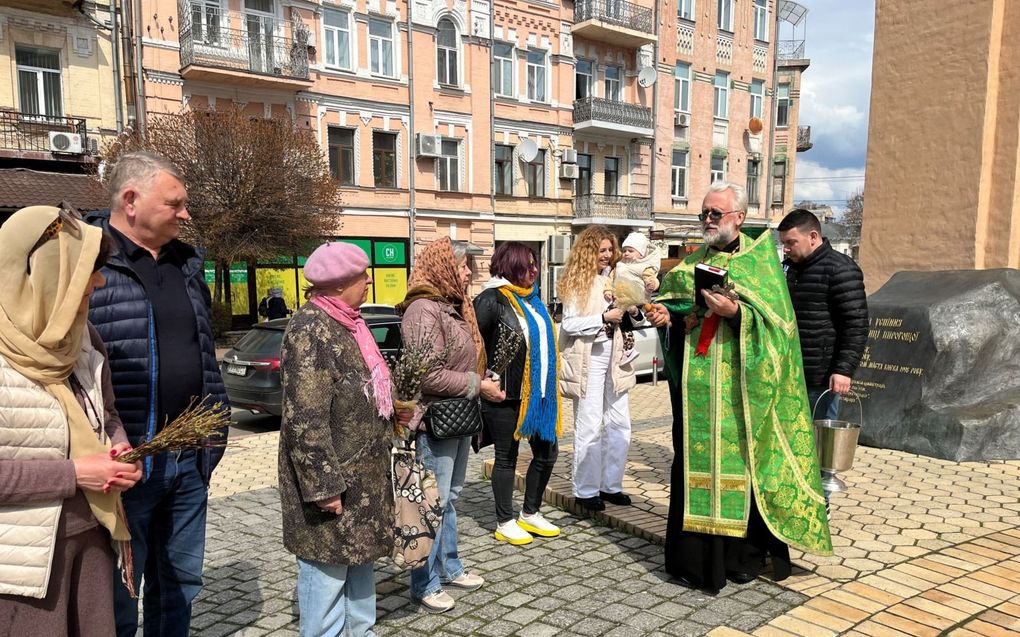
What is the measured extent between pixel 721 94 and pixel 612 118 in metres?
7.04

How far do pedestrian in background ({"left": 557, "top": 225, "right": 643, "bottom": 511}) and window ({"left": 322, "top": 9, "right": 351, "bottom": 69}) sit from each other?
63.6 feet

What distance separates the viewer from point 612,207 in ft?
92.3

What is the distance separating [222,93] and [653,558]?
20.1 m

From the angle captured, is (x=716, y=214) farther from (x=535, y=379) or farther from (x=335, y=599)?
(x=335, y=599)

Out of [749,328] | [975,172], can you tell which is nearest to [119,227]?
[749,328]

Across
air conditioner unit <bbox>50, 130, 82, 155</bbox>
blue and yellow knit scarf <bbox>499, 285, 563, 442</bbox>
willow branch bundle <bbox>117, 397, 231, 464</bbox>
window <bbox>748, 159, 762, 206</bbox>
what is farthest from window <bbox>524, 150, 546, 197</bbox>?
willow branch bundle <bbox>117, 397, 231, 464</bbox>

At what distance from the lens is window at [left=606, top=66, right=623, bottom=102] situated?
2833 cm

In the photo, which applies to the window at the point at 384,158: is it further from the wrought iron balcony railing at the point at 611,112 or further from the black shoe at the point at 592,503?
the black shoe at the point at 592,503

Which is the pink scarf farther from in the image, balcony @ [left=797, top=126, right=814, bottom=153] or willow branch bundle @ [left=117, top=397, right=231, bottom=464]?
balcony @ [left=797, top=126, right=814, bottom=153]

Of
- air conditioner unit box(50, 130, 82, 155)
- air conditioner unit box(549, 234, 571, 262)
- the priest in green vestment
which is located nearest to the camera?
the priest in green vestment

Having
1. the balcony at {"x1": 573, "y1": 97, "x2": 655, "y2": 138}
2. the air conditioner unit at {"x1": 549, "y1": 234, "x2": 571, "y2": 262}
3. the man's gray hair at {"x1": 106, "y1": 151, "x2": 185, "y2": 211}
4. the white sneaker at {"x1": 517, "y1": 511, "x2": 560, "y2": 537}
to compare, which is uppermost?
the balcony at {"x1": 573, "y1": 97, "x2": 655, "y2": 138}

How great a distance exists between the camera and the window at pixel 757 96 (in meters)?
32.3

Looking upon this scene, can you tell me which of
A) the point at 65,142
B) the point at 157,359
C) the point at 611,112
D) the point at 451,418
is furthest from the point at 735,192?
the point at 611,112

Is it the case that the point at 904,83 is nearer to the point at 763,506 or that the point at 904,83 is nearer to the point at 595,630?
the point at 763,506
